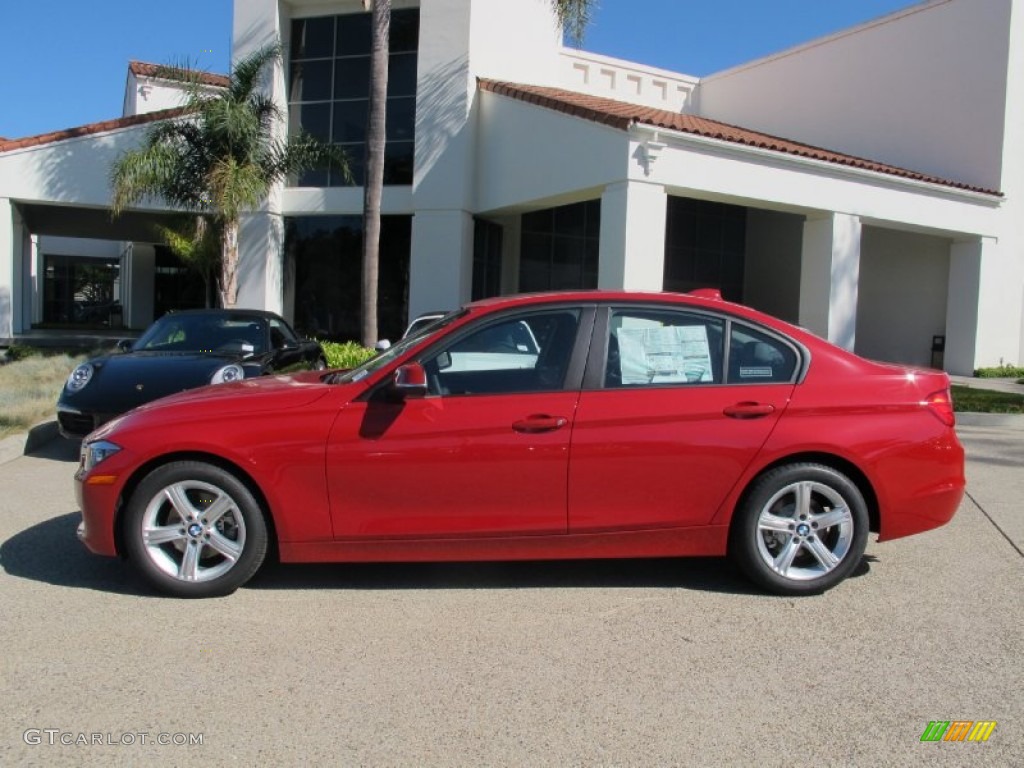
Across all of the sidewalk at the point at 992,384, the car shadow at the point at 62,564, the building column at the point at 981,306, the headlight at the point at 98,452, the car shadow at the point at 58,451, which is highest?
the building column at the point at 981,306

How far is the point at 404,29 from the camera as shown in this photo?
714 inches

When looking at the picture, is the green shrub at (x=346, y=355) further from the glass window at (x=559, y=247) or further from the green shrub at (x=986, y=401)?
the green shrub at (x=986, y=401)

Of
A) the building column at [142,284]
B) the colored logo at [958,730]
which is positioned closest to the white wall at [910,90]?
the colored logo at [958,730]

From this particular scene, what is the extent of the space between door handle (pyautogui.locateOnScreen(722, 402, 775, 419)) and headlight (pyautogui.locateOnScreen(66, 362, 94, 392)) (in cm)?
611

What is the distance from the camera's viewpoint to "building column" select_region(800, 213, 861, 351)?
612 inches

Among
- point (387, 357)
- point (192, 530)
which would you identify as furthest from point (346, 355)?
point (192, 530)

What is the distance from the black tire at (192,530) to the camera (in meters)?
4.26

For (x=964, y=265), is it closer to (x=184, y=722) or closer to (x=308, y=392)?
(x=308, y=392)

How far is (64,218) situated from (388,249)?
433 inches

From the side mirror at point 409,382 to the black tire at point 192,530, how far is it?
944mm

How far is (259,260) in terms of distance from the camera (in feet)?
60.5

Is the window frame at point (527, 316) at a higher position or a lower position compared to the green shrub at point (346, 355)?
higher

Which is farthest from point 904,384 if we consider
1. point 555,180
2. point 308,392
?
point 555,180

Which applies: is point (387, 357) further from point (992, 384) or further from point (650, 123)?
point (992, 384)
